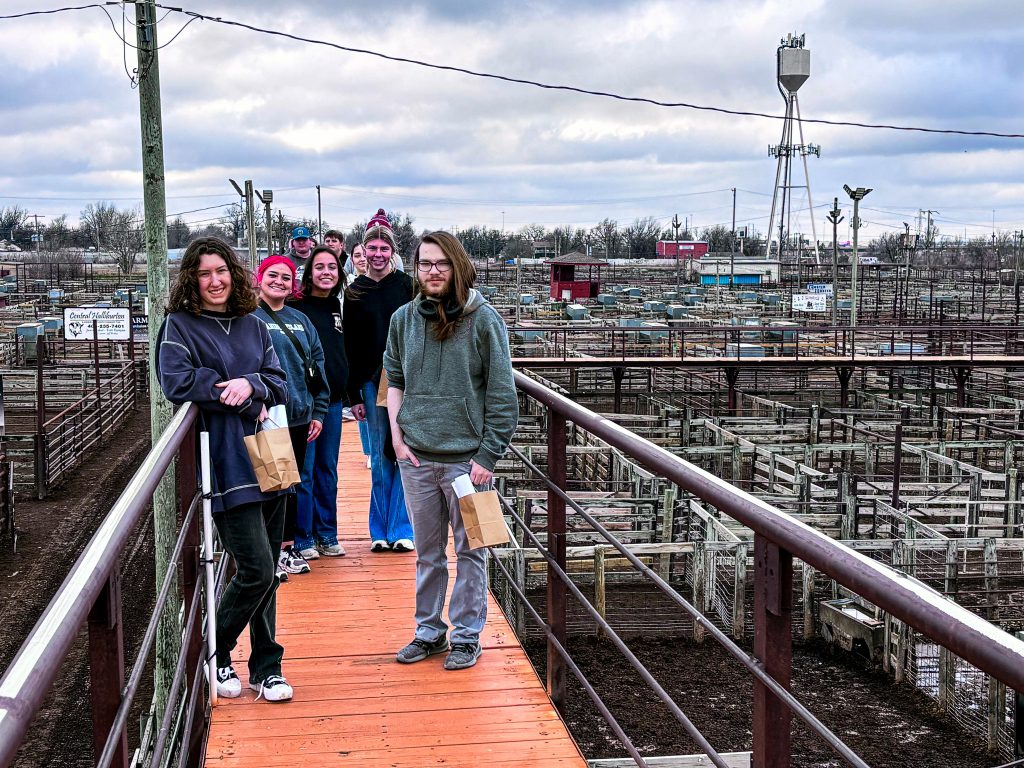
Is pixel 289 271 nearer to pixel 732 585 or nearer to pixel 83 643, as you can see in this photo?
pixel 83 643

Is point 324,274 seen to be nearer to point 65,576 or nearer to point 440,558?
point 440,558

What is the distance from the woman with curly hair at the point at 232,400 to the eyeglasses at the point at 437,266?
567 millimetres

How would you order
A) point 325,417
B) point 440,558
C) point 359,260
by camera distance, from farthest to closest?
point 359,260, point 325,417, point 440,558

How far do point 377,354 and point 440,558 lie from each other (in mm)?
1634

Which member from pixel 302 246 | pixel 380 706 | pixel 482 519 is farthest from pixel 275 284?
pixel 302 246

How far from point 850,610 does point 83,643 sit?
8.83m

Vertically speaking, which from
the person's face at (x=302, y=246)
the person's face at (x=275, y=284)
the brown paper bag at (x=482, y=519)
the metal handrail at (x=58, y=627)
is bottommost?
the brown paper bag at (x=482, y=519)

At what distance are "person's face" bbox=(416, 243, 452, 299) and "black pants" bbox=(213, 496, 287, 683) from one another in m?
0.86

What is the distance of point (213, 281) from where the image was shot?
142 inches

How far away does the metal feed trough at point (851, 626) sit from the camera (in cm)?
1272

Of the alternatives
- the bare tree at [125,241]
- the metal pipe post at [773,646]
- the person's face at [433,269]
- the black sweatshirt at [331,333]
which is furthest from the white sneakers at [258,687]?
the bare tree at [125,241]

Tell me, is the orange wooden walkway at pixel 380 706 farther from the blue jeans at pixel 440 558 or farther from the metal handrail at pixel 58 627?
the metal handrail at pixel 58 627

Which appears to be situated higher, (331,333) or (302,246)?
(302,246)

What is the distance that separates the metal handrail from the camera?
1.24 meters
